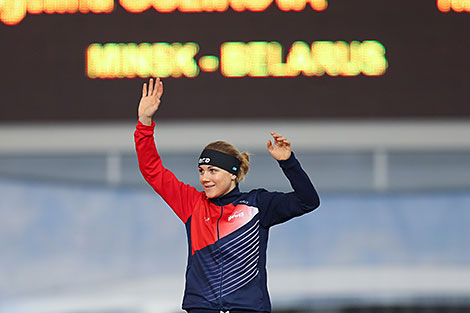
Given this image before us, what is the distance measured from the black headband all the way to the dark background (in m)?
0.85

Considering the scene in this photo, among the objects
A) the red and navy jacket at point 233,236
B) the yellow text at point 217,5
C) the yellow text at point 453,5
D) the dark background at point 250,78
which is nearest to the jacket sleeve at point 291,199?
the red and navy jacket at point 233,236

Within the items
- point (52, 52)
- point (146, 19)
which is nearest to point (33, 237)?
point (52, 52)

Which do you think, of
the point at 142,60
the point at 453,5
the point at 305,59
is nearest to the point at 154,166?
the point at 142,60

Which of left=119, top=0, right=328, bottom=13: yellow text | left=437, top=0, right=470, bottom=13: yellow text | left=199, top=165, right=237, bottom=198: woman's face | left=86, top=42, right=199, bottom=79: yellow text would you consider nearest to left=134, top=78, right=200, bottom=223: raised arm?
left=199, top=165, right=237, bottom=198: woman's face

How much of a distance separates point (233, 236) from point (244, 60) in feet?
3.58

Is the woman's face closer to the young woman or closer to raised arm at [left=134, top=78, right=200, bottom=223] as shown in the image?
the young woman

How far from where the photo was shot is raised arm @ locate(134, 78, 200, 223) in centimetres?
234

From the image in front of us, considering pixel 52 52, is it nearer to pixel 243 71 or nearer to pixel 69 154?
pixel 69 154

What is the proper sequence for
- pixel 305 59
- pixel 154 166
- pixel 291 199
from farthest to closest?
1. pixel 305 59
2. pixel 154 166
3. pixel 291 199

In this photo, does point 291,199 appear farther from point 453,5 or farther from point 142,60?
point 453,5

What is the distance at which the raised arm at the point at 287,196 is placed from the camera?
7.27 feet

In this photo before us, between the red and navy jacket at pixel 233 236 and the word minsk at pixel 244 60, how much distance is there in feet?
2.88

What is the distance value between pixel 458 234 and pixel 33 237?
74.2 inches

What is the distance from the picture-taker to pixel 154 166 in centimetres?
238
